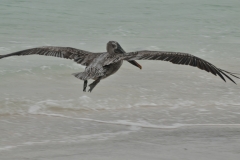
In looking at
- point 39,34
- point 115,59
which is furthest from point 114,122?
point 39,34

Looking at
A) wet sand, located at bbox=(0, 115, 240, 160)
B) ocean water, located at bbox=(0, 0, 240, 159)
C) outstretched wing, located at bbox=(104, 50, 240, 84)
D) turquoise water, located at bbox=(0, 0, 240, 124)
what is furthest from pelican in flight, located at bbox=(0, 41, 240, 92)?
turquoise water, located at bbox=(0, 0, 240, 124)

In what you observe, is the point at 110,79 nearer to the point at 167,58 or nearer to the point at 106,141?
the point at 106,141

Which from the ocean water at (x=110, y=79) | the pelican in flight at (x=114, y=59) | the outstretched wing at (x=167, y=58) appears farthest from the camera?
the ocean water at (x=110, y=79)

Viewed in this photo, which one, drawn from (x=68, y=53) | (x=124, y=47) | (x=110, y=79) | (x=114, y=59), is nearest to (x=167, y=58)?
(x=114, y=59)

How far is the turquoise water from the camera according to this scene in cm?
934

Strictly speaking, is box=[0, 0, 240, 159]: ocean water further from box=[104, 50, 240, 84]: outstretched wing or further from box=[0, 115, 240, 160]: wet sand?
box=[104, 50, 240, 84]: outstretched wing

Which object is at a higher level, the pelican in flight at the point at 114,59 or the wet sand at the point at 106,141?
the pelican in flight at the point at 114,59

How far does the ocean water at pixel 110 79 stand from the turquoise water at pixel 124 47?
0.02 metres

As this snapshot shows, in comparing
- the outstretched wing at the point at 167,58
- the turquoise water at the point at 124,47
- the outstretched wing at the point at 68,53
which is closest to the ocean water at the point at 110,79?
the turquoise water at the point at 124,47

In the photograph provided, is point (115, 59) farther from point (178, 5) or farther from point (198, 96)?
point (178, 5)

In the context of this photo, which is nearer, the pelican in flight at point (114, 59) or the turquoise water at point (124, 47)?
the pelican in flight at point (114, 59)

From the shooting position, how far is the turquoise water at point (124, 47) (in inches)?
368

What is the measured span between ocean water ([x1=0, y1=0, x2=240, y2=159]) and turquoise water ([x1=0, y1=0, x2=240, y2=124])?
0.02 meters

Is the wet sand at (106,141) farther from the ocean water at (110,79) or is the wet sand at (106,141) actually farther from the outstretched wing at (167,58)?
the outstretched wing at (167,58)
